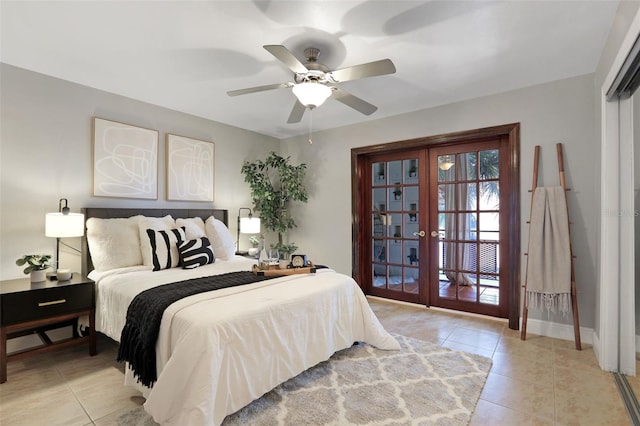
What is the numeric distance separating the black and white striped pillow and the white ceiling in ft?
4.78

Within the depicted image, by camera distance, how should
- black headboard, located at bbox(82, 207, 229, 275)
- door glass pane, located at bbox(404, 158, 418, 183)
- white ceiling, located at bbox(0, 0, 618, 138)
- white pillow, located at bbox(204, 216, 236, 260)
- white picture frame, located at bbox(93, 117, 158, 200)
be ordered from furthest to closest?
door glass pane, located at bbox(404, 158, 418, 183) < white pillow, located at bbox(204, 216, 236, 260) < white picture frame, located at bbox(93, 117, 158, 200) < black headboard, located at bbox(82, 207, 229, 275) < white ceiling, located at bbox(0, 0, 618, 138)

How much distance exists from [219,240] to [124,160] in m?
1.29

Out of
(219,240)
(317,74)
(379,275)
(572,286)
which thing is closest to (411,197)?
(379,275)

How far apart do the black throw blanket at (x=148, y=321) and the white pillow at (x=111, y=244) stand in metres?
0.91

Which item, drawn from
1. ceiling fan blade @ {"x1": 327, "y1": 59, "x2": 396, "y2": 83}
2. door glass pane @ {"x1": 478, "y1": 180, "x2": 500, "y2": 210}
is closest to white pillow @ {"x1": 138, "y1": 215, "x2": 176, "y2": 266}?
ceiling fan blade @ {"x1": 327, "y1": 59, "x2": 396, "y2": 83}

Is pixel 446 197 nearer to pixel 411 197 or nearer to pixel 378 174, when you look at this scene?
pixel 411 197

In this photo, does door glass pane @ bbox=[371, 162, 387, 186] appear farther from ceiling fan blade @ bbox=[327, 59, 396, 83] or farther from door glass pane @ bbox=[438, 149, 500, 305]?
ceiling fan blade @ bbox=[327, 59, 396, 83]

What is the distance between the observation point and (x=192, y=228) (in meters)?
3.37

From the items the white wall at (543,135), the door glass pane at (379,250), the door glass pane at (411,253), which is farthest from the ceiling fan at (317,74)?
the door glass pane at (379,250)

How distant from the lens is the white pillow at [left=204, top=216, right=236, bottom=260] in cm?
345

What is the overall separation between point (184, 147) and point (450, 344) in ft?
11.8

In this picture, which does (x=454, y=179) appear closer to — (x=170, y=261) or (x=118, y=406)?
(x=170, y=261)

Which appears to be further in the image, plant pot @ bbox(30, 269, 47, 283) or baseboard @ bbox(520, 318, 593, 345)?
baseboard @ bbox(520, 318, 593, 345)

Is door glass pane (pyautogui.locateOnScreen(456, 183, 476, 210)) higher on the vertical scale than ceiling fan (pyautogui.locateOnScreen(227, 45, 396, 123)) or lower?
lower
